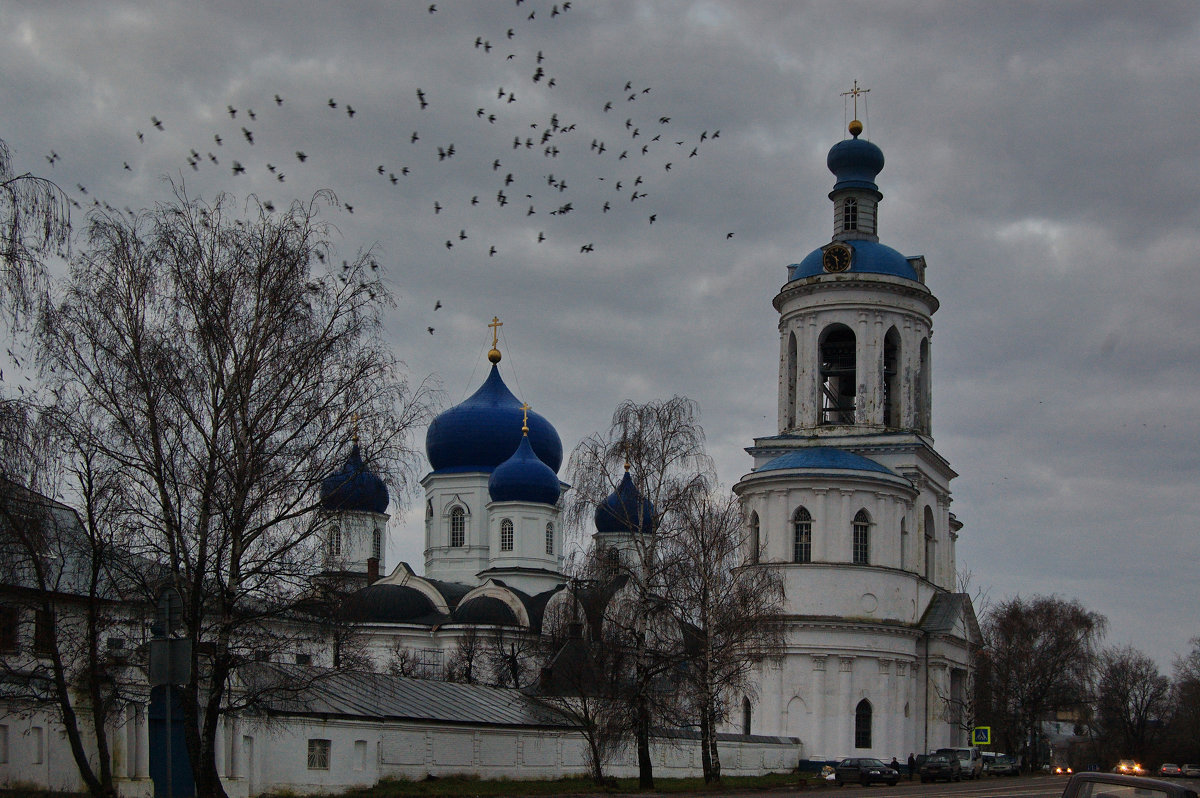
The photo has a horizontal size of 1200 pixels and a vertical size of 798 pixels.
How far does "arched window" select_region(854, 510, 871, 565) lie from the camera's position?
49719 millimetres

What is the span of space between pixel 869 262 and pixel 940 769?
1801 cm

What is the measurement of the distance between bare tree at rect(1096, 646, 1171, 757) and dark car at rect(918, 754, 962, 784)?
42.9 meters

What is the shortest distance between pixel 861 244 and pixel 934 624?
519 inches

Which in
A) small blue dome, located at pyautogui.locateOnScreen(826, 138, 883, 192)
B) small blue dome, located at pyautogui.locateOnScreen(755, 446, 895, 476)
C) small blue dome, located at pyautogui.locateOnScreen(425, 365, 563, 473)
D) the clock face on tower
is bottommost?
small blue dome, located at pyautogui.locateOnScreen(755, 446, 895, 476)

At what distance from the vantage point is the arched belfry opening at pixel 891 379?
5359 cm

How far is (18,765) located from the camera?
85.0 feet

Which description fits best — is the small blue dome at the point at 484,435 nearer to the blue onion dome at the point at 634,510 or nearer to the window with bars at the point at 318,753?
the blue onion dome at the point at 634,510

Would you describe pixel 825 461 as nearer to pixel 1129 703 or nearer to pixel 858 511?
pixel 858 511

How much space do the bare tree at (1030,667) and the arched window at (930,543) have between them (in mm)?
7039

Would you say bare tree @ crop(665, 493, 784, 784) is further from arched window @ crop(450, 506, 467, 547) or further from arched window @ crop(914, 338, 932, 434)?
arched window @ crop(450, 506, 467, 547)

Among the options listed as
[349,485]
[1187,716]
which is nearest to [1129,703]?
[1187,716]

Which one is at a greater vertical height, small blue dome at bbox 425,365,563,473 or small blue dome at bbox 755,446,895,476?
small blue dome at bbox 425,365,563,473

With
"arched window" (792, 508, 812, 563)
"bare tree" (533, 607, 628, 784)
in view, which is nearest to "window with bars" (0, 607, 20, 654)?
"bare tree" (533, 607, 628, 784)

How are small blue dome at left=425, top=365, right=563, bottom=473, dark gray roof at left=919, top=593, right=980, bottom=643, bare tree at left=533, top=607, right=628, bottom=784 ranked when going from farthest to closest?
small blue dome at left=425, top=365, right=563, bottom=473, dark gray roof at left=919, top=593, right=980, bottom=643, bare tree at left=533, top=607, right=628, bottom=784
